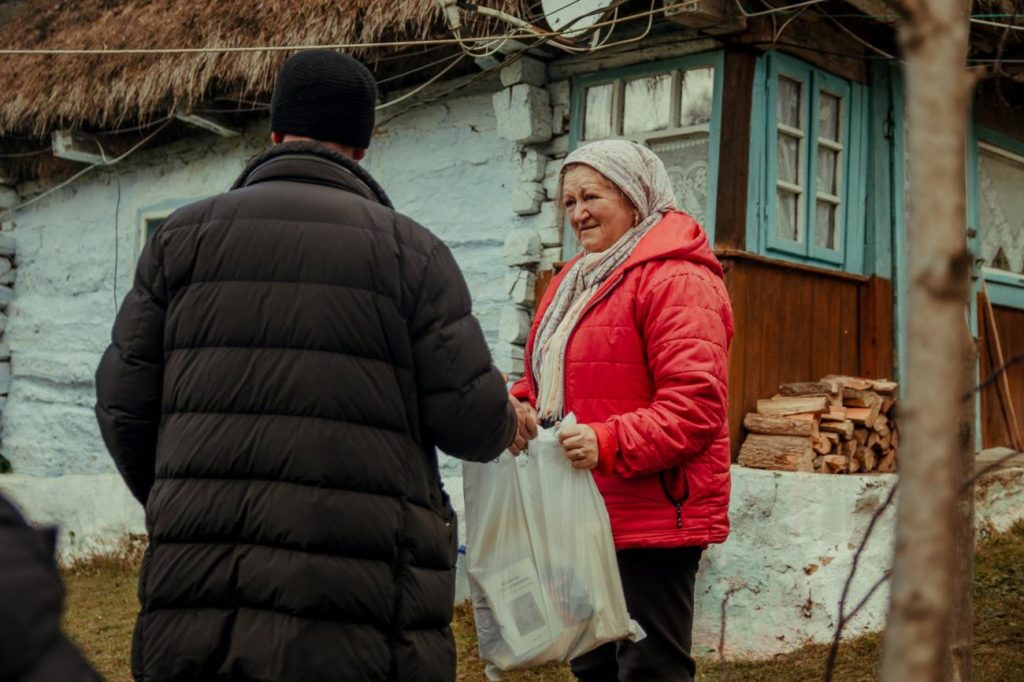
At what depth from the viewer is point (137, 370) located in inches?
87.8

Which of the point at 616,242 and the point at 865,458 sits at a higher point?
the point at 616,242

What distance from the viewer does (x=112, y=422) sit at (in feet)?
7.37

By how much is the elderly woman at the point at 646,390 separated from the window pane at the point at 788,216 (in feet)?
9.07

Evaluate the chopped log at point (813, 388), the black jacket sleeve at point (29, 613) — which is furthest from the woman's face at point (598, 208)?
the chopped log at point (813, 388)

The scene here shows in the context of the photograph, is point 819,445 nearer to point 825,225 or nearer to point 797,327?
point 797,327

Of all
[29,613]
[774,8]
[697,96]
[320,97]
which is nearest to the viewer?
[29,613]

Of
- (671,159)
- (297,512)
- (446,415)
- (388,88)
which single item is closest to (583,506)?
(446,415)

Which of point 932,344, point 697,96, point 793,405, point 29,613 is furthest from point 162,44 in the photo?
point 932,344

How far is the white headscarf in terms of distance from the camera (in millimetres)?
3117

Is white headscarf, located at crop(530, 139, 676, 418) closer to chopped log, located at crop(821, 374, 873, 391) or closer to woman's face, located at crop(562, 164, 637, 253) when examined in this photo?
woman's face, located at crop(562, 164, 637, 253)

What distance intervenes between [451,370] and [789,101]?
4127 millimetres

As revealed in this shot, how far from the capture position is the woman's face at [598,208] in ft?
10.3

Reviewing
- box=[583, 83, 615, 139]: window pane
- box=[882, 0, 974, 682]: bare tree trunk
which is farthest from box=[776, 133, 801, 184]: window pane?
box=[882, 0, 974, 682]: bare tree trunk

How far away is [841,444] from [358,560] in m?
3.71
